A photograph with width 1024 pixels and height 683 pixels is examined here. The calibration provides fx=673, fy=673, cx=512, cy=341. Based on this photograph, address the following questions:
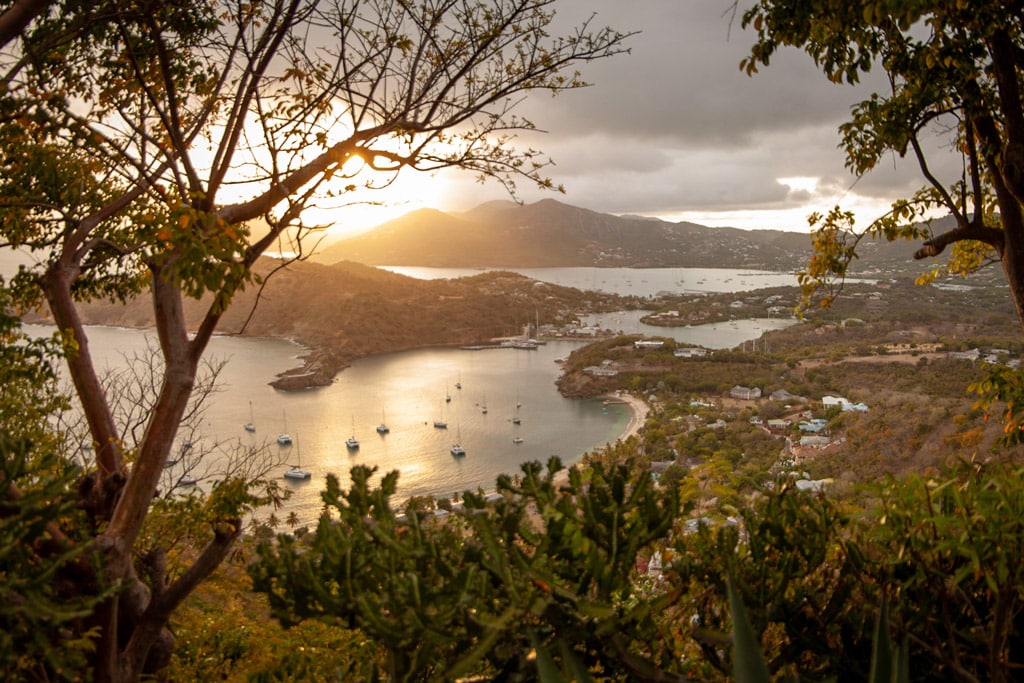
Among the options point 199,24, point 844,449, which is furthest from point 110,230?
point 844,449

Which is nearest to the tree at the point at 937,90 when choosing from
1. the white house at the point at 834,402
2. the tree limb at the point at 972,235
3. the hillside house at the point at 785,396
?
the tree limb at the point at 972,235

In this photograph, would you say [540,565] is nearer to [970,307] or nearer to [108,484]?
[108,484]

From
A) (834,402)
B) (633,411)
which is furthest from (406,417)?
(834,402)

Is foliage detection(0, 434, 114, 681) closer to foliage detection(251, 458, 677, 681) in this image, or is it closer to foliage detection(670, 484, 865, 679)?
foliage detection(251, 458, 677, 681)

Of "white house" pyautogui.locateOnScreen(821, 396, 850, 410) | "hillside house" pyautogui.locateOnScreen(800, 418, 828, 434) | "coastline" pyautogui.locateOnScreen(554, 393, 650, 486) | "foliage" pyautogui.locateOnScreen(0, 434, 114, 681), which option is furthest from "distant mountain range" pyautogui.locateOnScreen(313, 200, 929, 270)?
"foliage" pyautogui.locateOnScreen(0, 434, 114, 681)

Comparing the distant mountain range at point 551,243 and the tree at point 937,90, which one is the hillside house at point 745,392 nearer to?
the tree at point 937,90

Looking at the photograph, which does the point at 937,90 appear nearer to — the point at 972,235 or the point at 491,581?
the point at 972,235
